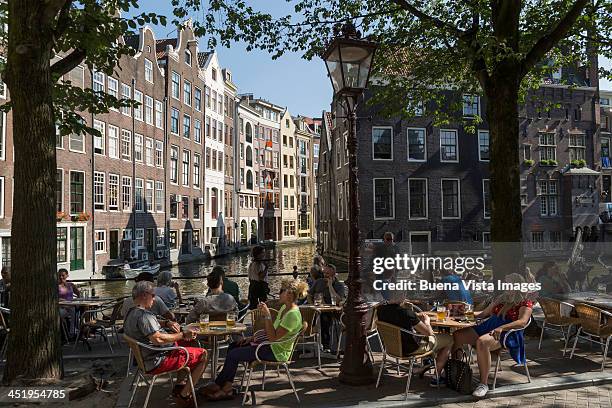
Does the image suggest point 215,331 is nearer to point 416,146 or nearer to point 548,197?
point 416,146

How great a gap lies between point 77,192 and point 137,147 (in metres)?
6.84

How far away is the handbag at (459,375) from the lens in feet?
19.7

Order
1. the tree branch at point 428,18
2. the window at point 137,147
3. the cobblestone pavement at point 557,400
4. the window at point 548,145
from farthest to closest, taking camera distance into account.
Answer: the window at point 548,145 → the window at point 137,147 → the tree branch at point 428,18 → the cobblestone pavement at point 557,400

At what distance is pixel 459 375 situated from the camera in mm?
6098

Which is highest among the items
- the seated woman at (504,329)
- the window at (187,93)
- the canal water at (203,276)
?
the window at (187,93)

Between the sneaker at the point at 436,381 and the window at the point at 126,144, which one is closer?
the sneaker at the point at 436,381

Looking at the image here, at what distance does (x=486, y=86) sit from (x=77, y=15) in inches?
283

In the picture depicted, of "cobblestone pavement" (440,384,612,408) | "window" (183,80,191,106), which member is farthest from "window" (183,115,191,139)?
"cobblestone pavement" (440,384,612,408)

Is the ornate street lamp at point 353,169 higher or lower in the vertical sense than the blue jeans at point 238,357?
higher

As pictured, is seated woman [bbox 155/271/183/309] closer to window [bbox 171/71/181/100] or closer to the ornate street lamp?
the ornate street lamp

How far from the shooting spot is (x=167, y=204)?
38.9 metres

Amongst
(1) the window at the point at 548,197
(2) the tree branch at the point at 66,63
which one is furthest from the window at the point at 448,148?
(2) the tree branch at the point at 66,63

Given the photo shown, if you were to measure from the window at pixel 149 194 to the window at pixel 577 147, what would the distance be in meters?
30.4

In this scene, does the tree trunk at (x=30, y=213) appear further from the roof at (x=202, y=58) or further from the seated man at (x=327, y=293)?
the roof at (x=202, y=58)
